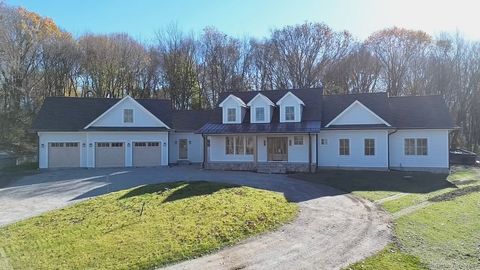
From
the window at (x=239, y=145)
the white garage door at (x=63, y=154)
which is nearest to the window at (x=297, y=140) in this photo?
the window at (x=239, y=145)

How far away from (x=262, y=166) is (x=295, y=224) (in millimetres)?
15746

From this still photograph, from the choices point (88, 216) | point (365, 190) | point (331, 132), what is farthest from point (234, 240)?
point (331, 132)

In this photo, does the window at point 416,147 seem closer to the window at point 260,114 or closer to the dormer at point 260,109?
the dormer at point 260,109

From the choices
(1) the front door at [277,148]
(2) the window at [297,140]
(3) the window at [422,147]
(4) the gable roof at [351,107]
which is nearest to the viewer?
(3) the window at [422,147]

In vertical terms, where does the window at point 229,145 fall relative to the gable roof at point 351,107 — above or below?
below

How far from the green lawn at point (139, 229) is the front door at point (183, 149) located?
737 inches

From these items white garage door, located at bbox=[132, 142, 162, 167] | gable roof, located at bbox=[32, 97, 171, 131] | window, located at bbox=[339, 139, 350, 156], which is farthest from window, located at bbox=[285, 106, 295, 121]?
white garage door, located at bbox=[132, 142, 162, 167]

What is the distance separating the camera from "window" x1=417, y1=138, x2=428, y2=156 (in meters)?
25.6

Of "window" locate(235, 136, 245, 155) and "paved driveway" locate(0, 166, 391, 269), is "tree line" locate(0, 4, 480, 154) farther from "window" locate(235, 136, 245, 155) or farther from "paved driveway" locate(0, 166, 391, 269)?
"paved driveway" locate(0, 166, 391, 269)

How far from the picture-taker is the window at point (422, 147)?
83.9ft

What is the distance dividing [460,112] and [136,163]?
3674 centimetres

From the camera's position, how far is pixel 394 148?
86.1 feet

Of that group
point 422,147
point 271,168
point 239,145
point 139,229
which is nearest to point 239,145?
point 239,145

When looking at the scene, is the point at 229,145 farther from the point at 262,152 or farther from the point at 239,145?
the point at 262,152
